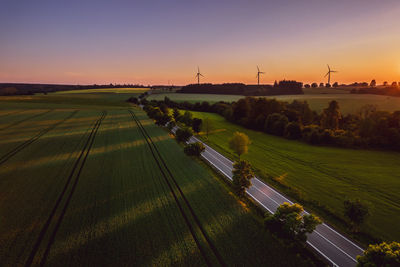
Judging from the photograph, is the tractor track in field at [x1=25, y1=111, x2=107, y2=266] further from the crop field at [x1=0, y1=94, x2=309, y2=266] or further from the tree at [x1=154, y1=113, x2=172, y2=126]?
the tree at [x1=154, y1=113, x2=172, y2=126]

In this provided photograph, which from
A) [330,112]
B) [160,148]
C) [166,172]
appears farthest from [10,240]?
[330,112]

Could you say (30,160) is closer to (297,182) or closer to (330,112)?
(297,182)

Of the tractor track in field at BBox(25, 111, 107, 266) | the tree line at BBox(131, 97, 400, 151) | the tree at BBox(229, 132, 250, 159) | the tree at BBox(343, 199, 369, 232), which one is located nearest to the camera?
the tractor track in field at BBox(25, 111, 107, 266)

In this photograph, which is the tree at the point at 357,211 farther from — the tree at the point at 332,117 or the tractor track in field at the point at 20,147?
the tree at the point at 332,117

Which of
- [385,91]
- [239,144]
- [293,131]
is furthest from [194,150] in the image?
[385,91]

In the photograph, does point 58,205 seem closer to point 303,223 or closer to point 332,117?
point 303,223

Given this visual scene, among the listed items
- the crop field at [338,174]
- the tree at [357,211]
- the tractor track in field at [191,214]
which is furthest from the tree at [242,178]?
the tree at [357,211]

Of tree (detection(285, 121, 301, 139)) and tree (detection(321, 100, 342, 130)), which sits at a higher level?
tree (detection(321, 100, 342, 130))

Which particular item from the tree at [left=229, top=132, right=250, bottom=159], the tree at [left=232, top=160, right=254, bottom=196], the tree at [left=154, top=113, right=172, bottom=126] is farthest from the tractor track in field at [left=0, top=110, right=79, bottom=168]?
the tree at [left=229, top=132, right=250, bottom=159]
